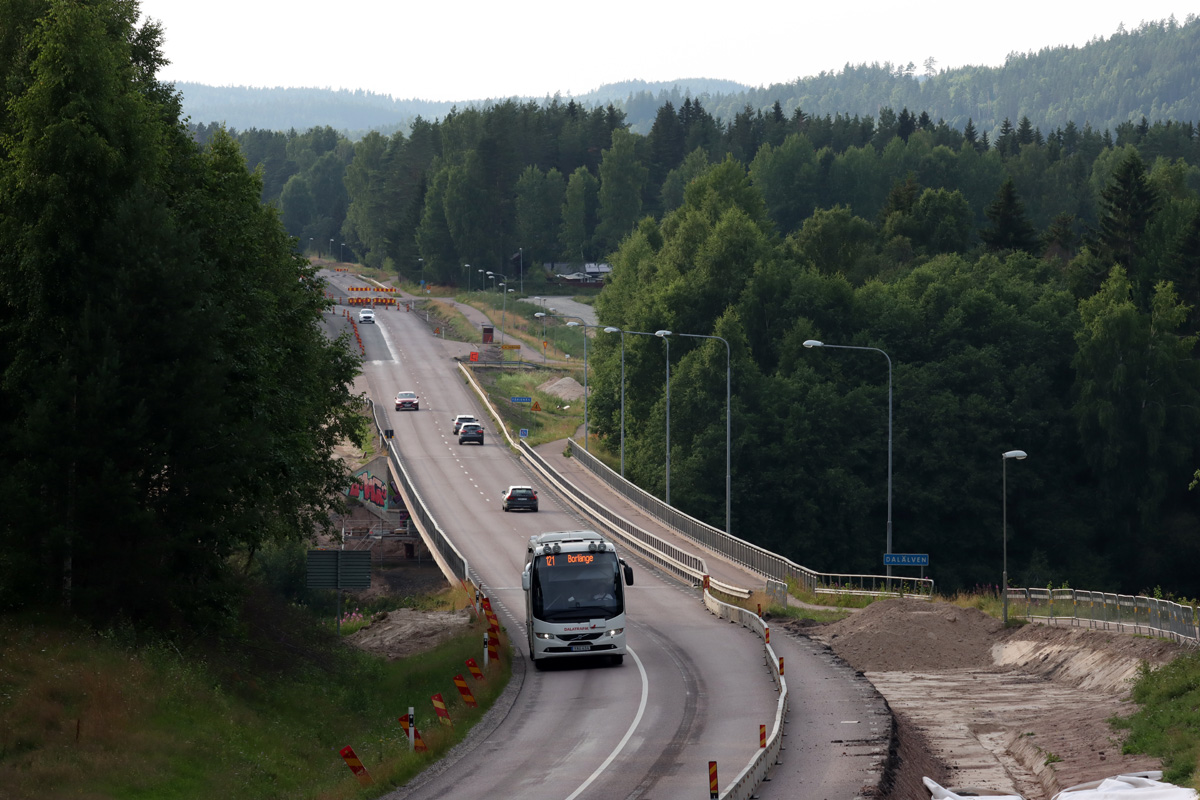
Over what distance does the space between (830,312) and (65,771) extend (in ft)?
249

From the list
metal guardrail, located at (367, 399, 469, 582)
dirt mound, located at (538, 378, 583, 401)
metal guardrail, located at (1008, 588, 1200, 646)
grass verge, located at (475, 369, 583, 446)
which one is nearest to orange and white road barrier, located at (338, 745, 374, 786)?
metal guardrail, located at (1008, 588, 1200, 646)

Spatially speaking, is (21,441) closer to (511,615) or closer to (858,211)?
(511,615)

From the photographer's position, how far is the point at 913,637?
38.0 metres

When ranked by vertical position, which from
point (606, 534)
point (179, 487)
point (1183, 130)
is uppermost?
point (1183, 130)

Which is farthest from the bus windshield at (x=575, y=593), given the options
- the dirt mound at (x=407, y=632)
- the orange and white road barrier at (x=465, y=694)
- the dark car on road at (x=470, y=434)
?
the dark car on road at (x=470, y=434)

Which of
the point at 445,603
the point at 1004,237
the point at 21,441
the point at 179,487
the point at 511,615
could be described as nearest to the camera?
the point at 21,441

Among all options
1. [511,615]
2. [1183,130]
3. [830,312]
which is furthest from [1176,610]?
[1183,130]

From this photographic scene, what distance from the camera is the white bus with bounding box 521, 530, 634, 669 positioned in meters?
32.2

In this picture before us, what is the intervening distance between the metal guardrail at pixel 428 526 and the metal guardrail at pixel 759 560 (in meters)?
10.6

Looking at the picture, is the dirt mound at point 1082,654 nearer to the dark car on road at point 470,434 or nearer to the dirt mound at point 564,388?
the dark car on road at point 470,434

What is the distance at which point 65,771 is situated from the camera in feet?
62.8

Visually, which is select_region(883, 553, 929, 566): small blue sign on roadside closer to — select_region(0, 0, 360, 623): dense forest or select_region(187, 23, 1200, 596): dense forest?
select_region(0, 0, 360, 623): dense forest

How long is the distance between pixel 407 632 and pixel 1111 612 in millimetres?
21575

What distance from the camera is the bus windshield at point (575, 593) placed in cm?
3222
